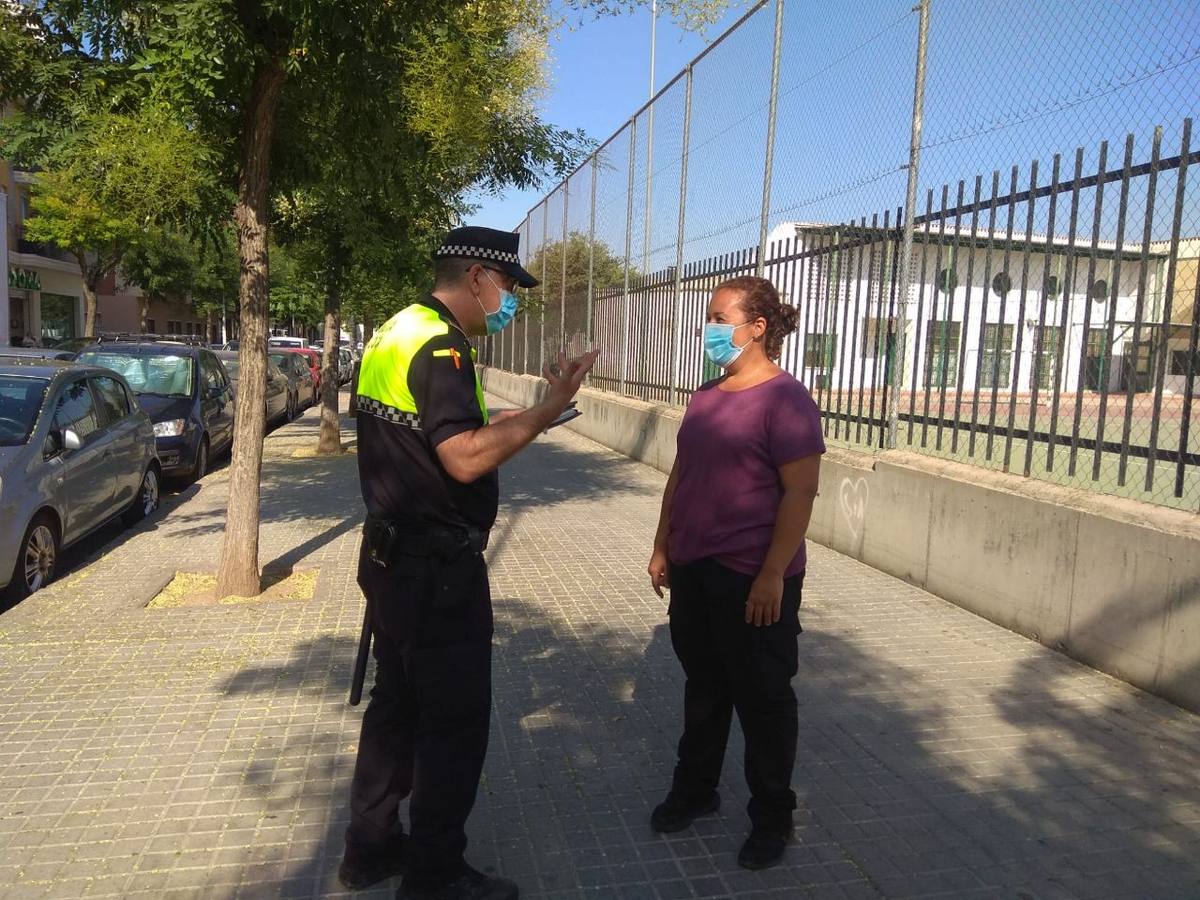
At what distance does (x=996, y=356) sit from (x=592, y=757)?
3.76 m

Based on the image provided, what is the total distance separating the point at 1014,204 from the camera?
5660mm

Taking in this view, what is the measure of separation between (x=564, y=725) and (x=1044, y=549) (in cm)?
288

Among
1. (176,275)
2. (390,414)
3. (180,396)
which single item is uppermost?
(176,275)

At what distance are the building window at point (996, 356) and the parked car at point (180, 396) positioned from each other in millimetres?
8604

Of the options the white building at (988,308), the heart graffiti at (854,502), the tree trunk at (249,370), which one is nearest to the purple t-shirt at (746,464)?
the white building at (988,308)

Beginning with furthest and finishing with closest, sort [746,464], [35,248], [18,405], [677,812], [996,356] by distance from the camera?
[35,248]
[18,405]
[996,356]
[677,812]
[746,464]

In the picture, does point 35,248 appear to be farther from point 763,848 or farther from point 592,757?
point 763,848

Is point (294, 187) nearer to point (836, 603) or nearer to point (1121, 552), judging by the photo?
point (836, 603)

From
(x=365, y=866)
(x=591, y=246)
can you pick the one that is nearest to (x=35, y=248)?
(x=591, y=246)

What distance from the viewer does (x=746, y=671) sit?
2.98m

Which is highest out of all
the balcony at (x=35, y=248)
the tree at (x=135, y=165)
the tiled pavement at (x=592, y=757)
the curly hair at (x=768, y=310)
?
the balcony at (x=35, y=248)

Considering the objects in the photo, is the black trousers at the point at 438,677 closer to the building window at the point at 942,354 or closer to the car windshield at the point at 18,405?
the building window at the point at 942,354

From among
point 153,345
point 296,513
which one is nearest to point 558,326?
point 153,345

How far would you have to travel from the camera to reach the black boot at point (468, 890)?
8.76 ft
